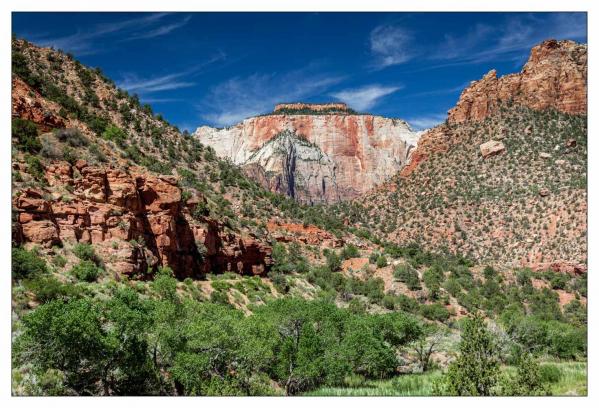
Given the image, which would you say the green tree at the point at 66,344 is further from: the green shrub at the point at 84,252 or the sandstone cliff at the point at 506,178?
the sandstone cliff at the point at 506,178

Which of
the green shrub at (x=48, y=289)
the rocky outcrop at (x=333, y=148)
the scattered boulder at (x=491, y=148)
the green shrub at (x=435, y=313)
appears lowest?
the green shrub at (x=435, y=313)

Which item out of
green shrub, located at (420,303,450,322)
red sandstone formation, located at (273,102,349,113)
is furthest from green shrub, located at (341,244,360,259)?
red sandstone formation, located at (273,102,349,113)

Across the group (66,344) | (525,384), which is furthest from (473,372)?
(66,344)

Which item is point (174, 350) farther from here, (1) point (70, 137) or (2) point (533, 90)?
(2) point (533, 90)

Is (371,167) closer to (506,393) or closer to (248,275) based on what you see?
(248,275)

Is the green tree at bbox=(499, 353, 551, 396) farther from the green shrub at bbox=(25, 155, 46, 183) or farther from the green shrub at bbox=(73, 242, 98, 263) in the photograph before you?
the green shrub at bbox=(25, 155, 46, 183)

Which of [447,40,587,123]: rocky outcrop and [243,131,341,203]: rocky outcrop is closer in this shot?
[447,40,587,123]: rocky outcrop

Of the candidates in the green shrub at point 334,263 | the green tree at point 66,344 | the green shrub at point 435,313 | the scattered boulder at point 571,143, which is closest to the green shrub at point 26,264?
the green tree at point 66,344
